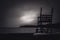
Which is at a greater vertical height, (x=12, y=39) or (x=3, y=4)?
(x=3, y=4)

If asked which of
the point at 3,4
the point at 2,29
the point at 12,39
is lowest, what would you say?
the point at 12,39

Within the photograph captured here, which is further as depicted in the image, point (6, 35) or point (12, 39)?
point (6, 35)

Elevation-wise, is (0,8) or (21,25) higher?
(0,8)

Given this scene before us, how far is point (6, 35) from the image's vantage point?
3.03 m

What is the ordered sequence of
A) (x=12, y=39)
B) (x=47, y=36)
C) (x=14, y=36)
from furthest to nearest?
1. (x=14, y=36)
2. (x=12, y=39)
3. (x=47, y=36)

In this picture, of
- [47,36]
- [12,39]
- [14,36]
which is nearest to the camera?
[47,36]

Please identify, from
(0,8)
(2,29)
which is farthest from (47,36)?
(0,8)

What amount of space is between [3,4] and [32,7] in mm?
768

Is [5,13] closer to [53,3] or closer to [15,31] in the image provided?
[15,31]

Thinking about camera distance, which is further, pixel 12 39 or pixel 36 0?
pixel 36 0

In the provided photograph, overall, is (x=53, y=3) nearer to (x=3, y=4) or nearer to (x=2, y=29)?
(x=3, y=4)

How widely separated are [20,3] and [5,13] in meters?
0.48

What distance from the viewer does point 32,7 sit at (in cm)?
303

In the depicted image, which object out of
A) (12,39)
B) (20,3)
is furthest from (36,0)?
(12,39)
